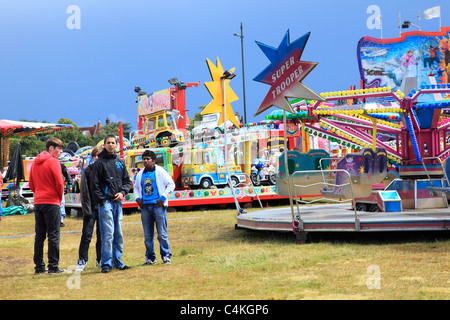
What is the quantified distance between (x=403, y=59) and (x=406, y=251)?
2077cm

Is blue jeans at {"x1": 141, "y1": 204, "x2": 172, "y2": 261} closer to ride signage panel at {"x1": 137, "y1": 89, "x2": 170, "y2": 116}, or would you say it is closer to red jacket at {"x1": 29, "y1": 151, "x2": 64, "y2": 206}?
red jacket at {"x1": 29, "y1": 151, "x2": 64, "y2": 206}

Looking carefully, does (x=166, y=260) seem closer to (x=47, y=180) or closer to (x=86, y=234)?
(x=86, y=234)

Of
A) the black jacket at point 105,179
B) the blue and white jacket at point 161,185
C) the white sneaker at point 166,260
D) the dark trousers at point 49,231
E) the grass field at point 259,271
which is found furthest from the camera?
the white sneaker at point 166,260

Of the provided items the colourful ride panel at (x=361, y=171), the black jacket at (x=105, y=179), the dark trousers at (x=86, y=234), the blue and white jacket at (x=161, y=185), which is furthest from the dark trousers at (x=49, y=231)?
the colourful ride panel at (x=361, y=171)

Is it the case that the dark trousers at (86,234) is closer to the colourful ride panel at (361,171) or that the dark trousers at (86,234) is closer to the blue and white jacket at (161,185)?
the blue and white jacket at (161,185)

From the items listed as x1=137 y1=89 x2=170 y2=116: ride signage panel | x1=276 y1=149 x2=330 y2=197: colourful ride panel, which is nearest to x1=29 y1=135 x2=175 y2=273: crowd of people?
x1=276 y1=149 x2=330 y2=197: colourful ride panel

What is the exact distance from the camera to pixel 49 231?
8.19 metres

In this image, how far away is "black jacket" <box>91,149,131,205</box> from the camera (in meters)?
7.74

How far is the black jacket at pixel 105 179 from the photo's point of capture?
7738mm

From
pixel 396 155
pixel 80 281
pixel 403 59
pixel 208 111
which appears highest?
pixel 403 59

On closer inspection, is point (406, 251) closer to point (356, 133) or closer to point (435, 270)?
point (435, 270)

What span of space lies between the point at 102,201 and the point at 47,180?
104 cm

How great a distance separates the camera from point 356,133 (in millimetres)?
14391

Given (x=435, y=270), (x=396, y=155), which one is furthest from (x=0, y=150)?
(x=435, y=270)
